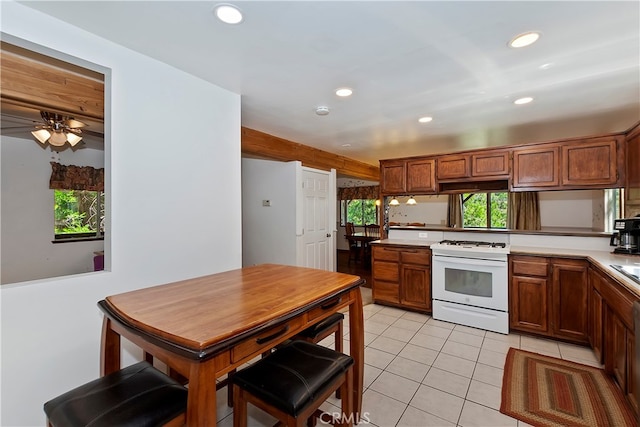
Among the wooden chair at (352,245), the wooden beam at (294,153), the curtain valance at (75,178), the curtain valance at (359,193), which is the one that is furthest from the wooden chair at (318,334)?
the curtain valance at (359,193)

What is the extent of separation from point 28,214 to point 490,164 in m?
6.08

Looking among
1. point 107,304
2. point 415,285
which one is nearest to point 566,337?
point 415,285

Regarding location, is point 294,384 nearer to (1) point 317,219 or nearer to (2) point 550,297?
(2) point 550,297

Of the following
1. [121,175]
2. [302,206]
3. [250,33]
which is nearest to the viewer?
[250,33]

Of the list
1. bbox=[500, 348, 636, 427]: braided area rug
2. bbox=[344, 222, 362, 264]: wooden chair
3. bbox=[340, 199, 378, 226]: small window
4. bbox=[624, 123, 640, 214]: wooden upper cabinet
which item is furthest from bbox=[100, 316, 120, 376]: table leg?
bbox=[340, 199, 378, 226]: small window

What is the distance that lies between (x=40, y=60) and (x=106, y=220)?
1076 mm

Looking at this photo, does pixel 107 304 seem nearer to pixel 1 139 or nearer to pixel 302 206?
pixel 302 206

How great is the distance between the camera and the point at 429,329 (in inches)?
125

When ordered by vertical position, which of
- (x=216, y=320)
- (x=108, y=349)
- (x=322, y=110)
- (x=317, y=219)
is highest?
(x=322, y=110)

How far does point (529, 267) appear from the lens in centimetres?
292

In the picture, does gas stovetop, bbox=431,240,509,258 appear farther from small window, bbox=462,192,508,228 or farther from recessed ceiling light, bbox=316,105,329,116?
small window, bbox=462,192,508,228

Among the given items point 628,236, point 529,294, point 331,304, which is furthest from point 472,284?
point 331,304

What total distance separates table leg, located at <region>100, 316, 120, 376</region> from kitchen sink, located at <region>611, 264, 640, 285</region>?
3.06m

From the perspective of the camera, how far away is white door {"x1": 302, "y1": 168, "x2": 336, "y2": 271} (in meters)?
4.52
